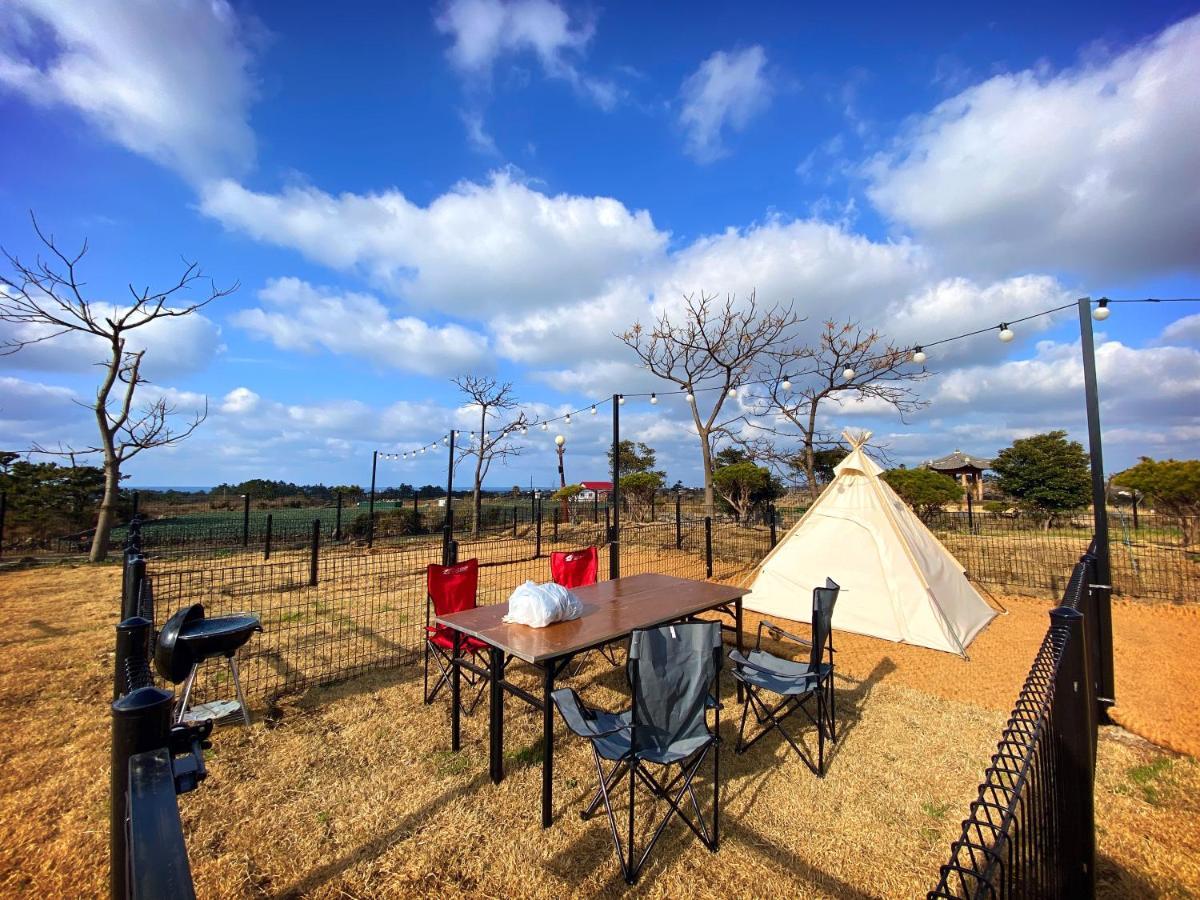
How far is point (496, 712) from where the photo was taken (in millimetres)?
3238

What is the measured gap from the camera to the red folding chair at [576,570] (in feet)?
17.5

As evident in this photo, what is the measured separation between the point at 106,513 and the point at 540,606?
13.6 m

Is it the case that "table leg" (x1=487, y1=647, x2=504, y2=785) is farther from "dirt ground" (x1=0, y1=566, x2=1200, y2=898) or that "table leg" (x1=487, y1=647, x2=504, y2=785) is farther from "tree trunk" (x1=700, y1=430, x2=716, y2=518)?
"tree trunk" (x1=700, y1=430, x2=716, y2=518)

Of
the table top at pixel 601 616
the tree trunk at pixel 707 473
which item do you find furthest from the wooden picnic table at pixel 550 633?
the tree trunk at pixel 707 473

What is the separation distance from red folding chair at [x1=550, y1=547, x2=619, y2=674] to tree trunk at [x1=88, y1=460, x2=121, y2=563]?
12.1 m

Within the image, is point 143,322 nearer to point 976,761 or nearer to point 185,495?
point 185,495

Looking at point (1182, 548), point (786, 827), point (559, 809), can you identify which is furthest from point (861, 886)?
point (1182, 548)

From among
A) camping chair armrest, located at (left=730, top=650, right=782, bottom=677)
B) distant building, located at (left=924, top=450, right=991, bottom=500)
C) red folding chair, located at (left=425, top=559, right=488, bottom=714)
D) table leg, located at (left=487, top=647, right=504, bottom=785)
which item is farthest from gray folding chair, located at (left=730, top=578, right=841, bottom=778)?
distant building, located at (left=924, top=450, right=991, bottom=500)

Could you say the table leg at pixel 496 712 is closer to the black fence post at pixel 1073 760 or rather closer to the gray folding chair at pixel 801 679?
the gray folding chair at pixel 801 679

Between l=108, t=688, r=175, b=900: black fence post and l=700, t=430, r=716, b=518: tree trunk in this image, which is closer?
l=108, t=688, r=175, b=900: black fence post

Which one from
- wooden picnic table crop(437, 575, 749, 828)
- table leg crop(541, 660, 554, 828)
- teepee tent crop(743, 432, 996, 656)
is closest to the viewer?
table leg crop(541, 660, 554, 828)

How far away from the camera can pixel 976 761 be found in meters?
3.56

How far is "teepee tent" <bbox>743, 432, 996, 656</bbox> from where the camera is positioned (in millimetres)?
6117

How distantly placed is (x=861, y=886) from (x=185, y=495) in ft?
82.9
